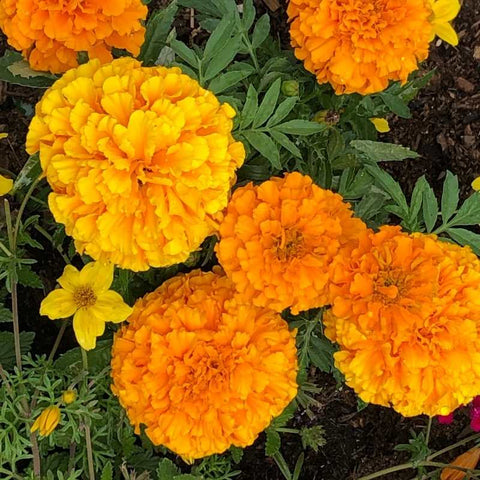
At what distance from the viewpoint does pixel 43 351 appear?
2.11m

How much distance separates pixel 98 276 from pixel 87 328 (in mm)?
106

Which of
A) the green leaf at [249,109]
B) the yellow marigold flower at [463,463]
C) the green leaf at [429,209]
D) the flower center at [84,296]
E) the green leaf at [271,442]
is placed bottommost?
the yellow marigold flower at [463,463]

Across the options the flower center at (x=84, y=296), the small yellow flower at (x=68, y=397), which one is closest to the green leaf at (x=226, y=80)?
the flower center at (x=84, y=296)

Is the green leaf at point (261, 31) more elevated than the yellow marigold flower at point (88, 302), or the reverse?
the green leaf at point (261, 31)

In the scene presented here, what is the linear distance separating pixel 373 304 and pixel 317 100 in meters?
0.69

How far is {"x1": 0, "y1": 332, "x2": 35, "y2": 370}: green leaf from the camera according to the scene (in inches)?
71.4

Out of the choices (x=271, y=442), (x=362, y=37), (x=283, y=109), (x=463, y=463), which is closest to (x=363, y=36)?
(x=362, y=37)

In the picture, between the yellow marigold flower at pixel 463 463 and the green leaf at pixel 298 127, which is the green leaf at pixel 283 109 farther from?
the yellow marigold flower at pixel 463 463

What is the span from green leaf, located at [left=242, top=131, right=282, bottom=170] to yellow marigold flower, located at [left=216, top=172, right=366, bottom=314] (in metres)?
0.12

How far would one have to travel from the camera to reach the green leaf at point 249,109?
1.46 metres

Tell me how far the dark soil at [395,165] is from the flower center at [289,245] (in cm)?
92

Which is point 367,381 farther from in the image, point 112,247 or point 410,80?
point 410,80

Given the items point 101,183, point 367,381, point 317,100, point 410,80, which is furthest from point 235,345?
point 410,80

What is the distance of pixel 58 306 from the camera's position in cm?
146
